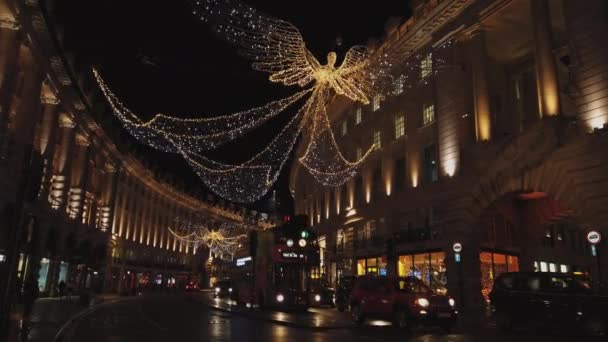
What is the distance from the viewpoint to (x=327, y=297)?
3244 centimetres

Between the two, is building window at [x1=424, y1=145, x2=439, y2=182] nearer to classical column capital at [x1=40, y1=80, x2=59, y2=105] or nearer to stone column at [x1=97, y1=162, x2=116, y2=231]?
classical column capital at [x1=40, y1=80, x2=59, y2=105]

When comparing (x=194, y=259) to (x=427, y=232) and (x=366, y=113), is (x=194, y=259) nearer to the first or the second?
(x=366, y=113)

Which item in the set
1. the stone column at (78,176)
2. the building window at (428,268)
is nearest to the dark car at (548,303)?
the building window at (428,268)

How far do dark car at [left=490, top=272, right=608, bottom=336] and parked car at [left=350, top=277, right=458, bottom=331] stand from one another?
6.12ft

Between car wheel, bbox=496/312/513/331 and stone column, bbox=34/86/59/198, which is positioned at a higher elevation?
stone column, bbox=34/86/59/198

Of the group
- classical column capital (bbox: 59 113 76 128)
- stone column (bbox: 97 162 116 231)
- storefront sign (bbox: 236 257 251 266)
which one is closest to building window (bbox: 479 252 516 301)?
storefront sign (bbox: 236 257 251 266)

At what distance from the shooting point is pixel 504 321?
638 inches

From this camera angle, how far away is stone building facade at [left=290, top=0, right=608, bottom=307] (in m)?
21.8

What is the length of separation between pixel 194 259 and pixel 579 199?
85655 mm

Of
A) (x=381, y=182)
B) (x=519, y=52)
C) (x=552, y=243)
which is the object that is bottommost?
(x=552, y=243)

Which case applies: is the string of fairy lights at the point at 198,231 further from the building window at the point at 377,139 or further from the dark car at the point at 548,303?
the dark car at the point at 548,303

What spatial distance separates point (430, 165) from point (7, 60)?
26.1 meters

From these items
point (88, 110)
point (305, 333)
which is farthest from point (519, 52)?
point (88, 110)

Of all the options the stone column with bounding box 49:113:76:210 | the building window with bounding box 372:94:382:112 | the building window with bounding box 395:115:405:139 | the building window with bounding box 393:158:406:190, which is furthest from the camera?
the building window with bounding box 372:94:382:112
